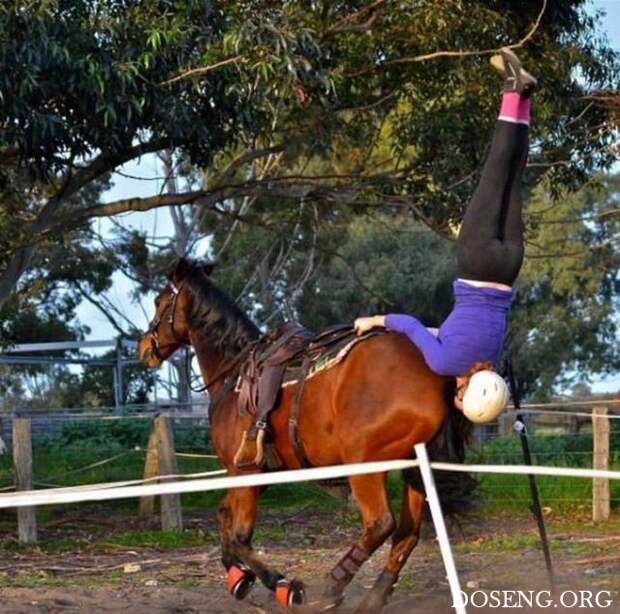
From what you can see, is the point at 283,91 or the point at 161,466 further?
the point at 161,466

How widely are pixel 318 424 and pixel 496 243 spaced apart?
1539mm

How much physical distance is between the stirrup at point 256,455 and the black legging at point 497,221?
5.61ft

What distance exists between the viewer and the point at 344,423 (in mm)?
5844

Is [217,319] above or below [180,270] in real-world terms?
below

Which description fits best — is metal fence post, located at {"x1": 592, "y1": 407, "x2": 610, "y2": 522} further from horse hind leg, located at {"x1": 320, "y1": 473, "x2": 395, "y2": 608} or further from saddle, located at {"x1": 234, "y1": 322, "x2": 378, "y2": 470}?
horse hind leg, located at {"x1": 320, "y1": 473, "x2": 395, "y2": 608}

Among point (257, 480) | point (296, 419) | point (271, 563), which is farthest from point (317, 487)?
point (257, 480)

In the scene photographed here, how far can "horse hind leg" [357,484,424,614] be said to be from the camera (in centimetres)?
600

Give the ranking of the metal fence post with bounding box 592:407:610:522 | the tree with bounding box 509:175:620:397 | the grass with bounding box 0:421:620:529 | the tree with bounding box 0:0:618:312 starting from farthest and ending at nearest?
the tree with bounding box 509:175:620:397
the grass with bounding box 0:421:620:529
the metal fence post with bounding box 592:407:610:522
the tree with bounding box 0:0:618:312

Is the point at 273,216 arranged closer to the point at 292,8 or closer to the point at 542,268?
the point at 292,8

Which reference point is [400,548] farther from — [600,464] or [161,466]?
[600,464]

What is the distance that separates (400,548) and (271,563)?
2.95 metres

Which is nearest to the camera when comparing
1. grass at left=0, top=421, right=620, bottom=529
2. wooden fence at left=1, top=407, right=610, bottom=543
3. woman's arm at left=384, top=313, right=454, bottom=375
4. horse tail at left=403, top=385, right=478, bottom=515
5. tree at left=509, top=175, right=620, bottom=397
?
woman's arm at left=384, top=313, right=454, bottom=375

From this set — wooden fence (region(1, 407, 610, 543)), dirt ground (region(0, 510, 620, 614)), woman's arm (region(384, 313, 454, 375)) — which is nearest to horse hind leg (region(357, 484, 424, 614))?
dirt ground (region(0, 510, 620, 614))

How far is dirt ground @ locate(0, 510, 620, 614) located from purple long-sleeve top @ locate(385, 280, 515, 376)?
66.3 inches
